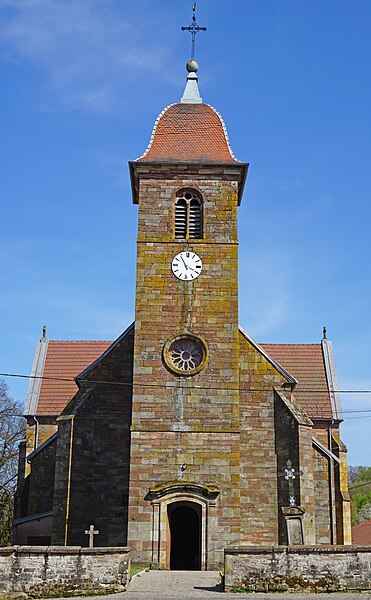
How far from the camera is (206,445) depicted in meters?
26.4

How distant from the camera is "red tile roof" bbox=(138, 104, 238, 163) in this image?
1171 inches

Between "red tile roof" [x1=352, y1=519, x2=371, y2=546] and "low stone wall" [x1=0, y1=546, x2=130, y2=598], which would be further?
"red tile roof" [x1=352, y1=519, x2=371, y2=546]

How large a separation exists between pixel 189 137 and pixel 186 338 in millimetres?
8072

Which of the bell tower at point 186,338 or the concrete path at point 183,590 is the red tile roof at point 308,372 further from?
the concrete path at point 183,590

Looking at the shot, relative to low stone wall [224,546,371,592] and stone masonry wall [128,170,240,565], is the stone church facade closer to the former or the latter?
stone masonry wall [128,170,240,565]

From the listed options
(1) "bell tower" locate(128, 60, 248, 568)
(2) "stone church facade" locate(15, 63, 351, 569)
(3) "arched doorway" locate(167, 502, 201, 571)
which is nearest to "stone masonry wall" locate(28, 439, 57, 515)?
(2) "stone church facade" locate(15, 63, 351, 569)

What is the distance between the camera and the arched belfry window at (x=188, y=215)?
2903 centimetres

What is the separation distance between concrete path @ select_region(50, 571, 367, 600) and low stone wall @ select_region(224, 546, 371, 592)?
368 mm

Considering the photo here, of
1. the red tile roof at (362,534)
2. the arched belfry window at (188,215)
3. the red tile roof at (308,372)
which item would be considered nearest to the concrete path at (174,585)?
the arched belfry window at (188,215)

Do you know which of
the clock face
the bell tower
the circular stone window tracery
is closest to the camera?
the bell tower

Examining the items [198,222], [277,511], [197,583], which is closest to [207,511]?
[277,511]

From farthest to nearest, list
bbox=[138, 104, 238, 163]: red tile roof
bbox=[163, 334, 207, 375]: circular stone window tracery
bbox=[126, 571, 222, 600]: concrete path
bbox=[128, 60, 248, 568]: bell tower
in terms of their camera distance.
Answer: bbox=[138, 104, 238, 163]: red tile roof → bbox=[163, 334, 207, 375]: circular stone window tracery → bbox=[128, 60, 248, 568]: bell tower → bbox=[126, 571, 222, 600]: concrete path

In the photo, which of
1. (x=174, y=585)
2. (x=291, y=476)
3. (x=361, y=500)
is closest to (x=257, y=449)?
(x=291, y=476)

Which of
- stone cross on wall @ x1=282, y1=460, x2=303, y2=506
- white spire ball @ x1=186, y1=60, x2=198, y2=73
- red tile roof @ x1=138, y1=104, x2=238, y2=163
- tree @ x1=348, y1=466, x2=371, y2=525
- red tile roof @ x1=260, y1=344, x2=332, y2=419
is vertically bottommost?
stone cross on wall @ x1=282, y1=460, x2=303, y2=506
